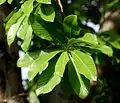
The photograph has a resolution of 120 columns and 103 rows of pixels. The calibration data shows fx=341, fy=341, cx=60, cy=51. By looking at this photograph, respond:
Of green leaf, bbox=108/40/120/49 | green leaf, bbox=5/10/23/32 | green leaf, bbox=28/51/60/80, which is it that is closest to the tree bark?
green leaf, bbox=5/10/23/32

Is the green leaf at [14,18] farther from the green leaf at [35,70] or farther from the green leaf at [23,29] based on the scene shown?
the green leaf at [35,70]

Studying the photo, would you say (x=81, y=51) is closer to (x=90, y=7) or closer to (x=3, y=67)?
(x=3, y=67)

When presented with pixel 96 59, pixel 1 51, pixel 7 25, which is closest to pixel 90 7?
pixel 96 59

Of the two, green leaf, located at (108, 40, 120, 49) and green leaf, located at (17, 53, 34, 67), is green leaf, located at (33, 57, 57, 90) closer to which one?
green leaf, located at (17, 53, 34, 67)

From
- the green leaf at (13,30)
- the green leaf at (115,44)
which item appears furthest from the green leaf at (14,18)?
the green leaf at (115,44)

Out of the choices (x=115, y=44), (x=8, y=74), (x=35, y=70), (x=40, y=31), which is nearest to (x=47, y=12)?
(x=40, y=31)

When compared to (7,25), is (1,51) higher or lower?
lower
